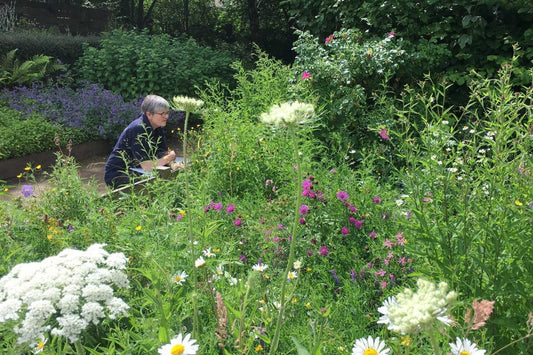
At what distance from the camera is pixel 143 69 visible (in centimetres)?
839

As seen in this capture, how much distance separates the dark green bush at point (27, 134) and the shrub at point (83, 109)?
7.3 inches

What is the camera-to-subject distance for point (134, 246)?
2.49 metres

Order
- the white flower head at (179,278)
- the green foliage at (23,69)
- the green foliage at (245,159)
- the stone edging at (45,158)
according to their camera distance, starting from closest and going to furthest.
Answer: the white flower head at (179,278) → the green foliage at (245,159) → the stone edging at (45,158) → the green foliage at (23,69)

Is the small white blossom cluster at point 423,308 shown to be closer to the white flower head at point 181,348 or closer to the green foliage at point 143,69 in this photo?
the white flower head at point 181,348

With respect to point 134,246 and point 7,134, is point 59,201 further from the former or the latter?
point 7,134

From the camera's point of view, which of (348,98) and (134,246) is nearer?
(134,246)

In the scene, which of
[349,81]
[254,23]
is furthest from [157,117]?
[254,23]

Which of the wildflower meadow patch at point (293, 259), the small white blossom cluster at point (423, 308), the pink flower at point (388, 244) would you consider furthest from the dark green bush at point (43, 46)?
the small white blossom cluster at point (423, 308)

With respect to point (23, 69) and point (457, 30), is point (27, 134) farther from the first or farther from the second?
point (457, 30)

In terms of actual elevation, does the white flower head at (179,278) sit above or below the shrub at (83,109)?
above

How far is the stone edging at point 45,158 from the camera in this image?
5.95 meters

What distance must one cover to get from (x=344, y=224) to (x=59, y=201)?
185 centimetres

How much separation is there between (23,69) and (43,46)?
1.53 m

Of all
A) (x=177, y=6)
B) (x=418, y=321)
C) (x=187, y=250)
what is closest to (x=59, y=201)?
(x=187, y=250)
